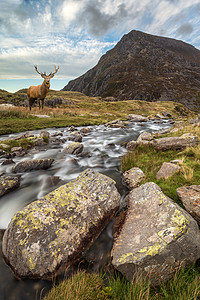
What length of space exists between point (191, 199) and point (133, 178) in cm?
313

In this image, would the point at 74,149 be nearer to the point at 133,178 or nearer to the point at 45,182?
the point at 45,182

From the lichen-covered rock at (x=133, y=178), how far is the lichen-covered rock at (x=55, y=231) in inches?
93.0

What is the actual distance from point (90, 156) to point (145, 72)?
214150mm

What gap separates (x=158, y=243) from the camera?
10.7 ft

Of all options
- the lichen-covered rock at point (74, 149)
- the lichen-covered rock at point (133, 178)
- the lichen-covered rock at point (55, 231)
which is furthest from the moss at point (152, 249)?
the lichen-covered rock at point (74, 149)

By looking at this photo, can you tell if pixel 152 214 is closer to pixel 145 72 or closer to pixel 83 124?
pixel 83 124

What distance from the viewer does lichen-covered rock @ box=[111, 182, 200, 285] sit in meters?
3.08

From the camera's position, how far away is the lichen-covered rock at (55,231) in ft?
10.7

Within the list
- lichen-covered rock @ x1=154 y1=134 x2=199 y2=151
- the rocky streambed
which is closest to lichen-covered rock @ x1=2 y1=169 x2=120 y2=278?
the rocky streambed

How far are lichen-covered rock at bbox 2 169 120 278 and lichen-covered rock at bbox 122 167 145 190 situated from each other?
7.75 feet

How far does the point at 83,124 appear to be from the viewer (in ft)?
88.6

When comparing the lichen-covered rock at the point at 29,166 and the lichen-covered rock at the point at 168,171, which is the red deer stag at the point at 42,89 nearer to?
the lichen-covered rock at the point at 29,166

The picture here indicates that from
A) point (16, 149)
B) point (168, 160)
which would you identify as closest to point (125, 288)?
point (168, 160)

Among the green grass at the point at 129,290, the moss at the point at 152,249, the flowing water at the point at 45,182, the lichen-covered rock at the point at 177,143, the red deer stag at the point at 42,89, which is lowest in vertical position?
the flowing water at the point at 45,182
